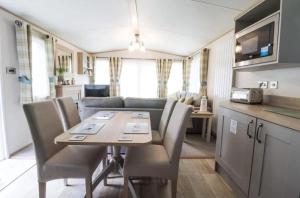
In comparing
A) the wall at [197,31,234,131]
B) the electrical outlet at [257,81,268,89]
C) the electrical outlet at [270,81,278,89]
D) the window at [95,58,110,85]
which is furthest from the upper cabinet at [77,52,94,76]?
the electrical outlet at [270,81,278,89]

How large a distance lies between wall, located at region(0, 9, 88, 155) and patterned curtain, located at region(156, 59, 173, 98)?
4.79 metres

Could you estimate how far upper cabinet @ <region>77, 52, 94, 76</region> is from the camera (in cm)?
542

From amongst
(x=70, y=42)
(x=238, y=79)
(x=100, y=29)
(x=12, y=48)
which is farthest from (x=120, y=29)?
(x=238, y=79)

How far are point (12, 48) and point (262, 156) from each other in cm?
351

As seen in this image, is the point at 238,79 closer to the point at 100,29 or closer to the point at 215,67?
the point at 215,67

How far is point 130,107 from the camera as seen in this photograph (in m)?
2.80

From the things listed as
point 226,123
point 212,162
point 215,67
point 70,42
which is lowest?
point 212,162

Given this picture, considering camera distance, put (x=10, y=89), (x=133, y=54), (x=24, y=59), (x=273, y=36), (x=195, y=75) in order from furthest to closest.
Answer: (x=133, y=54), (x=195, y=75), (x=24, y=59), (x=10, y=89), (x=273, y=36)

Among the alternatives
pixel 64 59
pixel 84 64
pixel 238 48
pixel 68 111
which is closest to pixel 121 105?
pixel 68 111

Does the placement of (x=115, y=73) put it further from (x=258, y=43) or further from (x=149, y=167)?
A: (x=149, y=167)

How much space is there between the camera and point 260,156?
142cm

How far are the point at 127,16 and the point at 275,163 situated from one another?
3.37 metres

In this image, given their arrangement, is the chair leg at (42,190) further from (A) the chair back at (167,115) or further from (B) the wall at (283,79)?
(B) the wall at (283,79)

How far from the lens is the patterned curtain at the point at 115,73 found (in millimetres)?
6828
